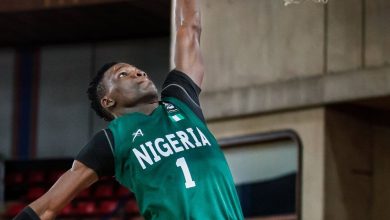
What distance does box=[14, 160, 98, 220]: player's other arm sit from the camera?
364 centimetres

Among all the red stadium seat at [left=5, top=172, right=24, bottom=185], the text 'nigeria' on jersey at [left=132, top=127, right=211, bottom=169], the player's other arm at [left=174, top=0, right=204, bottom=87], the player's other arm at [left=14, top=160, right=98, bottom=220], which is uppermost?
the player's other arm at [left=174, top=0, right=204, bottom=87]

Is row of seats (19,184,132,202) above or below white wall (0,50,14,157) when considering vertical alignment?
below

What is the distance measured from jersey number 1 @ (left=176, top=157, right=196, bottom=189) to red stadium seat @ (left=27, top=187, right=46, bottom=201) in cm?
946

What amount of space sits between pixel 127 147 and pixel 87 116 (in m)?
10.0

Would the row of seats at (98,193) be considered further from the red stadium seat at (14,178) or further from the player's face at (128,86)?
the player's face at (128,86)

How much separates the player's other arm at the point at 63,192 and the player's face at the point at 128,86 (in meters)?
0.39

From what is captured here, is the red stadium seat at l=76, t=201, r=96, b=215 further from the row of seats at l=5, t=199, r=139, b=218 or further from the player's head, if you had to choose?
the player's head

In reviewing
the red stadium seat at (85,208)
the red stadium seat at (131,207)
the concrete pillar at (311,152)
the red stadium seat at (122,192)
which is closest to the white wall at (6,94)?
the red stadium seat at (85,208)

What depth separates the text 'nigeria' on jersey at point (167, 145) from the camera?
366 centimetres

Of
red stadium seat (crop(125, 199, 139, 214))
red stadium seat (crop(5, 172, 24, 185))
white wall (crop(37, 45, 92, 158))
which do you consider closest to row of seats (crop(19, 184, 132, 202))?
red stadium seat (crop(5, 172, 24, 185))

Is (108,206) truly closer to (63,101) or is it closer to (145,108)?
(63,101)

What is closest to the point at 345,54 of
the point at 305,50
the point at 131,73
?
the point at 305,50

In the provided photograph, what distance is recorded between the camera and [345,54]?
8.46m

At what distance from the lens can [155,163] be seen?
3643mm
